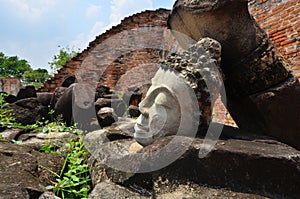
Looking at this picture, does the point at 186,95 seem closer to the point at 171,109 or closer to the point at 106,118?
the point at 171,109

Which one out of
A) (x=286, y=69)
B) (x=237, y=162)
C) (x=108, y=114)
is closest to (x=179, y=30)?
(x=286, y=69)

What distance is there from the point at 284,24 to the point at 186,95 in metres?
2.91

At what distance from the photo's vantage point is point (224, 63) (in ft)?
4.58

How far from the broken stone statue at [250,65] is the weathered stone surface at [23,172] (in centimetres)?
113

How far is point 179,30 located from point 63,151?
45.5 inches

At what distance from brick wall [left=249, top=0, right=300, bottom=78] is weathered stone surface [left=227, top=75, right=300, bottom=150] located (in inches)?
76.6

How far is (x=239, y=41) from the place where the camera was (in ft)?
4.22

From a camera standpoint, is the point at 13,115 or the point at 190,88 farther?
the point at 13,115

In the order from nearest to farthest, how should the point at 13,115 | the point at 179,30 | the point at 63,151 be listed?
1. the point at 179,30
2. the point at 63,151
3. the point at 13,115

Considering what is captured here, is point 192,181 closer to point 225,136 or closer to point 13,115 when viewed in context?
point 225,136

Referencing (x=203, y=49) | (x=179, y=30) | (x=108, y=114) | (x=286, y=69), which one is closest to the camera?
(x=203, y=49)

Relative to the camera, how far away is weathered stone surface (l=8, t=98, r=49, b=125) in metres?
2.97

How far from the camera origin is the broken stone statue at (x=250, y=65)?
4.08 ft

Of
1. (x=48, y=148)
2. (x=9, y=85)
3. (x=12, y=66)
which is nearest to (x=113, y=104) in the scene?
(x=48, y=148)
